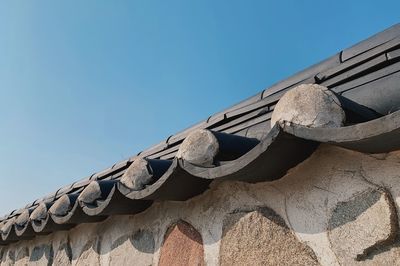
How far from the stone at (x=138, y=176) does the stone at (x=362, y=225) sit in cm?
74

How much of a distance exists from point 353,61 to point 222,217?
0.78m

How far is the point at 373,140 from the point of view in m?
0.88

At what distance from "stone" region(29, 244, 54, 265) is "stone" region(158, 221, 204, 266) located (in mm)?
1265

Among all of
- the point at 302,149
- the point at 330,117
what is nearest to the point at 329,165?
the point at 302,149

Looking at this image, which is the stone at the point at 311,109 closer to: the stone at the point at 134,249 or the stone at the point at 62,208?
the stone at the point at 134,249

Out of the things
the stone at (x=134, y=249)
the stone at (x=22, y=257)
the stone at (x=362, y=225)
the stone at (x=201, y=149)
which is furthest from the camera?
the stone at (x=22, y=257)

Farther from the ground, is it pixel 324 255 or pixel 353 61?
pixel 353 61

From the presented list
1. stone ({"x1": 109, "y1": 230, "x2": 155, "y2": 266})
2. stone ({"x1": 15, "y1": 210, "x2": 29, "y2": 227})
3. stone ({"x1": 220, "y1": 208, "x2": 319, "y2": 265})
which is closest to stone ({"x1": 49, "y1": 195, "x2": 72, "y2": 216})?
stone ({"x1": 109, "y1": 230, "x2": 155, "y2": 266})

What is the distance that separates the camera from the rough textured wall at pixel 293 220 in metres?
0.97

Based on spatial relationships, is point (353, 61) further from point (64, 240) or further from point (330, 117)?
point (64, 240)

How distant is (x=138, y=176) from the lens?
1.55 m

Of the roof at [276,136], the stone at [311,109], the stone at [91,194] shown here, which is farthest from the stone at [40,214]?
the stone at [311,109]

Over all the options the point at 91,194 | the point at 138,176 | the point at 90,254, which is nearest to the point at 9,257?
the point at 90,254

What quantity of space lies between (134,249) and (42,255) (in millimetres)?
1163
